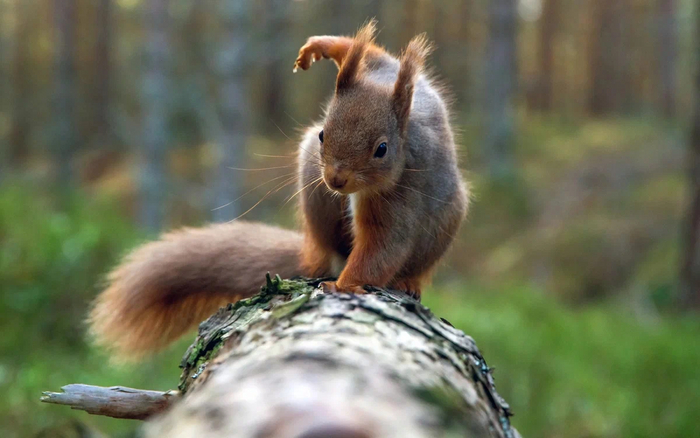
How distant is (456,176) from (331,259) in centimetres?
51

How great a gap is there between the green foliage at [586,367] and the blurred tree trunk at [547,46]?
1504cm

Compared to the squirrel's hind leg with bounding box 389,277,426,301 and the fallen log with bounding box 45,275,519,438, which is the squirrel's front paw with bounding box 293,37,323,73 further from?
the fallen log with bounding box 45,275,519,438

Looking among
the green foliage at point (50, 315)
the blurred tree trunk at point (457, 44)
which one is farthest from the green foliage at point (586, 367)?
the blurred tree trunk at point (457, 44)

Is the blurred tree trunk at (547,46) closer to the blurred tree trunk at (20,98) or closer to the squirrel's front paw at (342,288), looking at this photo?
the blurred tree trunk at (20,98)

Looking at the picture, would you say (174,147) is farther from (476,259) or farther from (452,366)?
(452,366)

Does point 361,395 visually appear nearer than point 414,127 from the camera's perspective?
Yes

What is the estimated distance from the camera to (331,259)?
267cm

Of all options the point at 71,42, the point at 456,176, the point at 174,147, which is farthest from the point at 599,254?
the point at 174,147

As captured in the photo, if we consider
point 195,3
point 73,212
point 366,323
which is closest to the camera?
point 366,323

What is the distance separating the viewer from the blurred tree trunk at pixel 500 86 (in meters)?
10.8

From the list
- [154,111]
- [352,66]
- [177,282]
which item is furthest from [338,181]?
[154,111]

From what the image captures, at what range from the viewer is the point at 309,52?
250cm

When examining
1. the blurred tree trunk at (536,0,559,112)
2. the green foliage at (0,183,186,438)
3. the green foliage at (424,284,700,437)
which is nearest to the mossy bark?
the green foliage at (0,183,186,438)

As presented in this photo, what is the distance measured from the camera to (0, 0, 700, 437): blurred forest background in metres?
4.43
